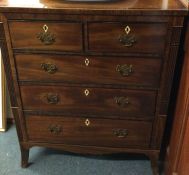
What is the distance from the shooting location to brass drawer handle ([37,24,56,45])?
119 centimetres

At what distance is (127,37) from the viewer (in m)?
1.16

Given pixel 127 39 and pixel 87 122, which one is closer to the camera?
pixel 127 39

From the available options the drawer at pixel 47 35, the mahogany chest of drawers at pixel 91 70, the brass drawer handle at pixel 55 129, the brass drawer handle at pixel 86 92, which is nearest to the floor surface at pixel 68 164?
the mahogany chest of drawers at pixel 91 70

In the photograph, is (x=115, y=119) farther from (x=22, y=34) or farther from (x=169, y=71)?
(x=22, y=34)

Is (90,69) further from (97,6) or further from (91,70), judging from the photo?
(97,6)

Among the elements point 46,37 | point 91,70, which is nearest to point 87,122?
point 91,70

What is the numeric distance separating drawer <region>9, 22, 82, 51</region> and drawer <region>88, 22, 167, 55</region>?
0.21 ft

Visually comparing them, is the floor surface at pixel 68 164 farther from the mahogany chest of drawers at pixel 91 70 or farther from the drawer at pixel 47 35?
the drawer at pixel 47 35

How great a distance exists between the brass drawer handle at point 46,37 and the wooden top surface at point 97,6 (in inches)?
3.8

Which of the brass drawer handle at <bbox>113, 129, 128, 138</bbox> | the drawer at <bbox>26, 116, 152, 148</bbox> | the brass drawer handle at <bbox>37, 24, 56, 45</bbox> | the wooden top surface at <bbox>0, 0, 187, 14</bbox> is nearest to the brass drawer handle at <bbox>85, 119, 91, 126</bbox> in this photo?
the drawer at <bbox>26, 116, 152, 148</bbox>

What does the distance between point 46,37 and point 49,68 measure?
5.9 inches

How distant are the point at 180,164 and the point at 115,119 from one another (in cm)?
37

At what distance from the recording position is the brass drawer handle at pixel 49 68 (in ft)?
4.15

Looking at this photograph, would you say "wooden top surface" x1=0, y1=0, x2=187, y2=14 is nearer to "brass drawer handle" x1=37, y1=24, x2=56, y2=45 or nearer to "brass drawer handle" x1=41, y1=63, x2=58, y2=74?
"brass drawer handle" x1=37, y1=24, x2=56, y2=45
